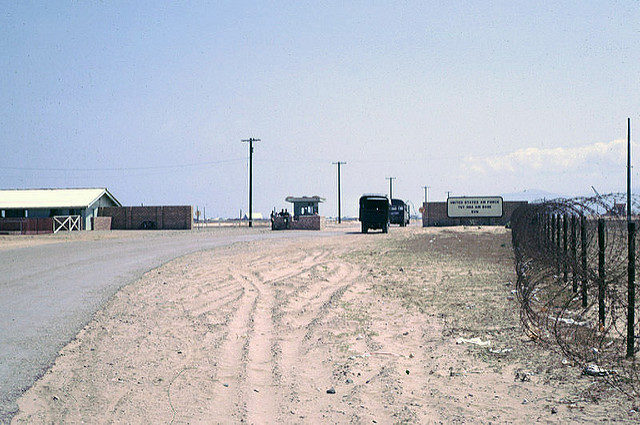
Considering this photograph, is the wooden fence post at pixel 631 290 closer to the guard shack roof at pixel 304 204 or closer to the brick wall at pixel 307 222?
the brick wall at pixel 307 222

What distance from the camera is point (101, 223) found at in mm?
57812

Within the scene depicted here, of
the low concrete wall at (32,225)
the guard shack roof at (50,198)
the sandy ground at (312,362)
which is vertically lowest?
the sandy ground at (312,362)

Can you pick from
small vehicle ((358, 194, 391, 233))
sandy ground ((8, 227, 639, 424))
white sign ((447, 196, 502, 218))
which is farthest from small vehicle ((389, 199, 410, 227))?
sandy ground ((8, 227, 639, 424))

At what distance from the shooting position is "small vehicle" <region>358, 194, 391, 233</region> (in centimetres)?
3841

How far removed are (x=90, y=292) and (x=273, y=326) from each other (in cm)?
527

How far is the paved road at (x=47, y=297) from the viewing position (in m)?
6.67

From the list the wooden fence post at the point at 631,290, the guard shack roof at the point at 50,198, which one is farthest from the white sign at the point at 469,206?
the wooden fence post at the point at 631,290

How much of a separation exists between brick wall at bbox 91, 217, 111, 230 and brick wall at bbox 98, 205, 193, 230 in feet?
2.32

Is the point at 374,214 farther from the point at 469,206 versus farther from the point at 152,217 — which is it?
the point at 152,217

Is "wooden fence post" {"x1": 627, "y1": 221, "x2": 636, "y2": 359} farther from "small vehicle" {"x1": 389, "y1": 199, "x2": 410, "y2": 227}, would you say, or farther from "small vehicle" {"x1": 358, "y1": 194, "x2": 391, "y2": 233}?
"small vehicle" {"x1": 389, "y1": 199, "x2": 410, "y2": 227}

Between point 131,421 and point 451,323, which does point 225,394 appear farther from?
point 451,323

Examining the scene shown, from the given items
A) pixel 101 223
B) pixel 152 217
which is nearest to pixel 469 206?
pixel 152 217

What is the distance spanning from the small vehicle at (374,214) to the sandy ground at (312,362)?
25000mm

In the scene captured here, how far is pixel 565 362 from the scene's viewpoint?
6.67 meters
